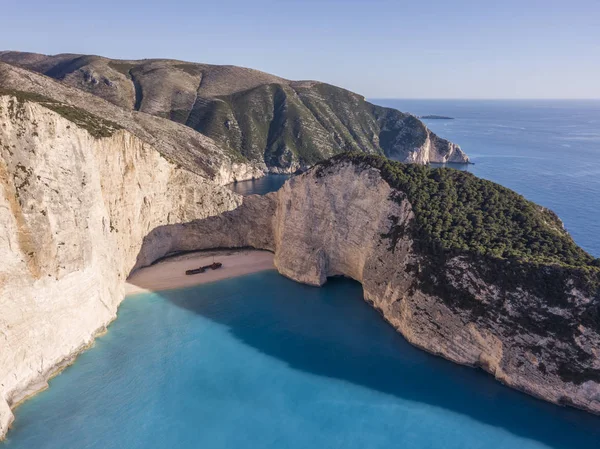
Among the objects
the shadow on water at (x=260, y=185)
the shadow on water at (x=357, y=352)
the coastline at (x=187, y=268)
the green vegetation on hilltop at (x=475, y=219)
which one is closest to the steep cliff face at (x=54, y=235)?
the coastline at (x=187, y=268)

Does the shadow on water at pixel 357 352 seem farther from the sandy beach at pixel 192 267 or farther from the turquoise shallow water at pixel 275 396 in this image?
the sandy beach at pixel 192 267

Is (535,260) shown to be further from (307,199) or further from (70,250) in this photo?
(70,250)

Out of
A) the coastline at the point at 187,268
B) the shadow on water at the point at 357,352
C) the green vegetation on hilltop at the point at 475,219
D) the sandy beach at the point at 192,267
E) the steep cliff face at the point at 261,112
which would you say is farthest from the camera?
the steep cliff face at the point at 261,112

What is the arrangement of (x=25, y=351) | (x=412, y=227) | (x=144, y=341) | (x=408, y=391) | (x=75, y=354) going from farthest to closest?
(x=412, y=227), (x=144, y=341), (x=75, y=354), (x=408, y=391), (x=25, y=351)

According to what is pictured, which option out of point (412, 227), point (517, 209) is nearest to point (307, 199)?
point (412, 227)

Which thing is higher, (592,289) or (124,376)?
(592,289)
